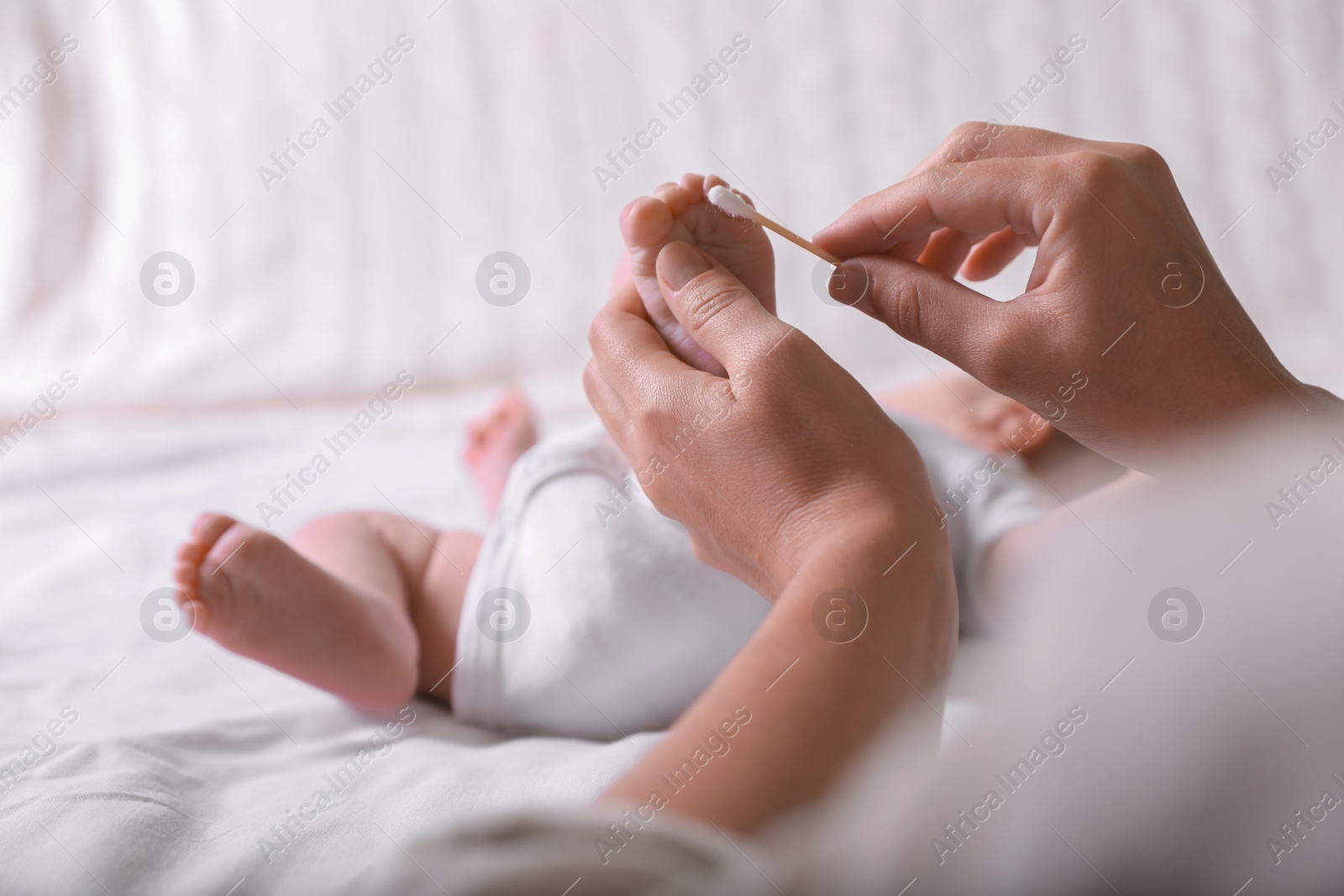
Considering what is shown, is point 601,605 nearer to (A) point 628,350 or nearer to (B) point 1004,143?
(A) point 628,350

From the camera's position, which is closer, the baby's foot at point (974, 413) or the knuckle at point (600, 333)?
the knuckle at point (600, 333)

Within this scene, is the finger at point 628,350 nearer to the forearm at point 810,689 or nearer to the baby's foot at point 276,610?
the forearm at point 810,689

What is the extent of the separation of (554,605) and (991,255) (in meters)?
0.45

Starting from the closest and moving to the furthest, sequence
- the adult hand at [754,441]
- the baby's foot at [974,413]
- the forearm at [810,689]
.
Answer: the forearm at [810,689] → the adult hand at [754,441] → the baby's foot at [974,413]

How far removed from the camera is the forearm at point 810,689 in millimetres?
365

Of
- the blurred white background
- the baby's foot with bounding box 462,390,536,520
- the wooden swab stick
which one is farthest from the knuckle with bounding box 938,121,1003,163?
the blurred white background

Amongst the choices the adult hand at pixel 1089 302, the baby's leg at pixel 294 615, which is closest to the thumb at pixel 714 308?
the adult hand at pixel 1089 302

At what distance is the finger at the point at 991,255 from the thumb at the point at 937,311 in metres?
0.12

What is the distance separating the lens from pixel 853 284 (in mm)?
652

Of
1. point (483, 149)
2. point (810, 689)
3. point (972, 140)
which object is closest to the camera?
point (810, 689)

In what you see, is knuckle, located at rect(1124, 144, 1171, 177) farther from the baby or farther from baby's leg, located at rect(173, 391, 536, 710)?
baby's leg, located at rect(173, 391, 536, 710)

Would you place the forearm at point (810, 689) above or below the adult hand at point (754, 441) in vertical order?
below

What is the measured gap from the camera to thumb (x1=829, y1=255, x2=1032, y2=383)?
1.86 ft

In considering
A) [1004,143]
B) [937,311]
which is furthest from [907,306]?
[1004,143]
